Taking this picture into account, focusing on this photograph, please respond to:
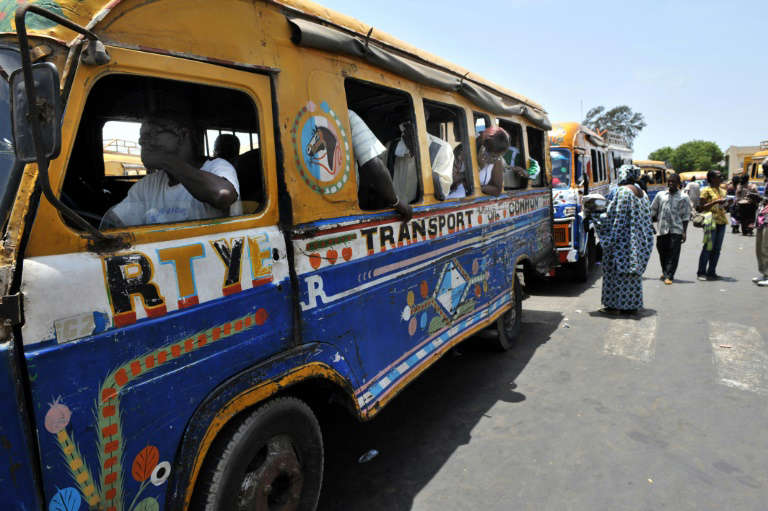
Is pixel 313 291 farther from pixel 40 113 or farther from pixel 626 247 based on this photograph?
pixel 626 247

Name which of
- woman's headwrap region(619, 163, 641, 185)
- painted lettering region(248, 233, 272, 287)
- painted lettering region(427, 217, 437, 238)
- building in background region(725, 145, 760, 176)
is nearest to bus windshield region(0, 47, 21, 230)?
painted lettering region(248, 233, 272, 287)

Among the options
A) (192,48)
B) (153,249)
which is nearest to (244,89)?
(192,48)

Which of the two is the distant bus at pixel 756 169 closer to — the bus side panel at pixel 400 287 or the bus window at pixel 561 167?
the bus window at pixel 561 167

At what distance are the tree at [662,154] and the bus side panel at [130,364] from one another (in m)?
99.0

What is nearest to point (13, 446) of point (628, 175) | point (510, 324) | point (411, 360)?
point (411, 360)

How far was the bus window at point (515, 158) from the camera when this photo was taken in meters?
5.41

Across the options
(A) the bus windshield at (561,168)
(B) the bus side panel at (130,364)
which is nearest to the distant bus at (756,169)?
(A) the bus windshield at (561,168)

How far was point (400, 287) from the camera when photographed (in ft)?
10.2

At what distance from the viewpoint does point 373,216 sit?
9.34ft

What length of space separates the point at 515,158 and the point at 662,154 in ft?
319

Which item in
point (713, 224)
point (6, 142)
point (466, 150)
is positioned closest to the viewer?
point (6, 142)

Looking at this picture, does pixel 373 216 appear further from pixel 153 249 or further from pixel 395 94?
pixel 153 249

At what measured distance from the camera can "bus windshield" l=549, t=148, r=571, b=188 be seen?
8.48m

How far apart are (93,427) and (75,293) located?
42cm
